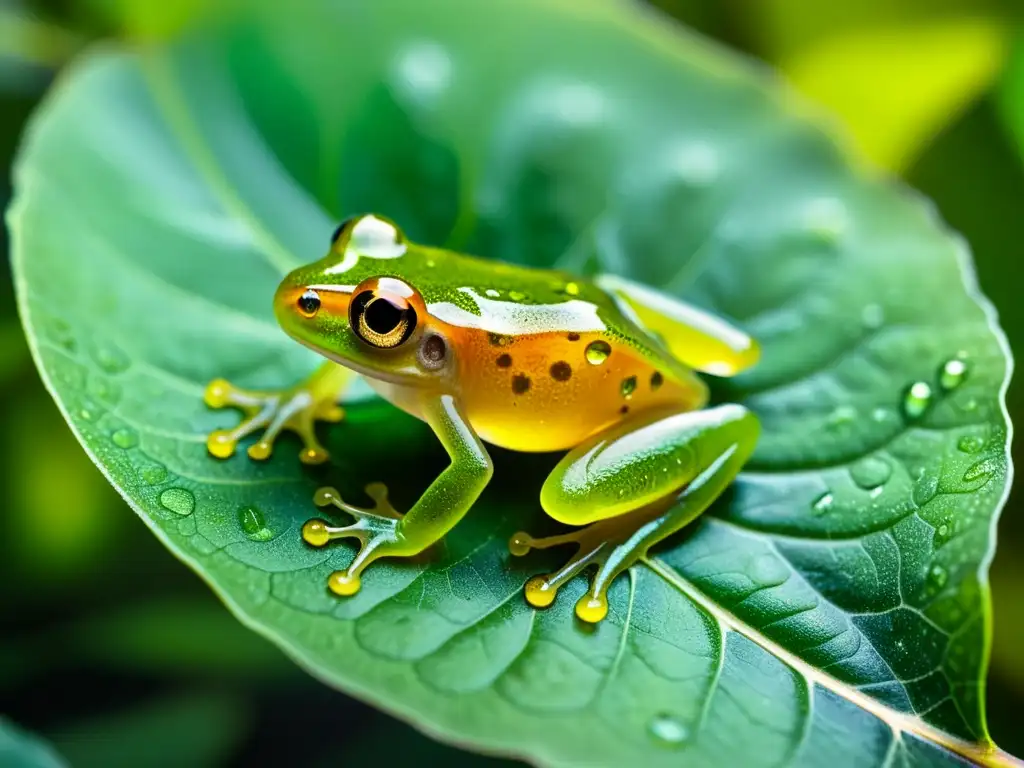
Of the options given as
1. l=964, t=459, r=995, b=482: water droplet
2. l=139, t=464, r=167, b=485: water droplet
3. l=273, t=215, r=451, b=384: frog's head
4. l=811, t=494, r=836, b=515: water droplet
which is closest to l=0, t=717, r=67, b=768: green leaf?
l=139, t=464, r=167, b=485: water droplet

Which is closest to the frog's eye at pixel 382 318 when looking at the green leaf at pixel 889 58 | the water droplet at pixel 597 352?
the water droplet at pixel 597 352

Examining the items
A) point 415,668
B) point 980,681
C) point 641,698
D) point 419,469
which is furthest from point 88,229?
point 980,681

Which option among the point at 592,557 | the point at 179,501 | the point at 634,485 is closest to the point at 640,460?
the point at 634,485

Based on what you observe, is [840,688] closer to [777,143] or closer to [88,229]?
[777,143]

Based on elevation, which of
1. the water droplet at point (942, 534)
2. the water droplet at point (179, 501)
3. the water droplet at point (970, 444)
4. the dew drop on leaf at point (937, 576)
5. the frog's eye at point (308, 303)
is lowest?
the water droplet at point (179, 501)

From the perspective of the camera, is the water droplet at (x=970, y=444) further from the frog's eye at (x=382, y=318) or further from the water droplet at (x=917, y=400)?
the frog's eye at (x=382, y=318)

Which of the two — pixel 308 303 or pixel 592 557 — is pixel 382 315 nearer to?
pixel 308 303

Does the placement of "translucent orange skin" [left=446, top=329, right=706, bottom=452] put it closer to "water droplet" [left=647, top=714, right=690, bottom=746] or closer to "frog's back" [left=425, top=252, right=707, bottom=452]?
"frog's back" [left=425, top=252, right=707, bottom=452]
